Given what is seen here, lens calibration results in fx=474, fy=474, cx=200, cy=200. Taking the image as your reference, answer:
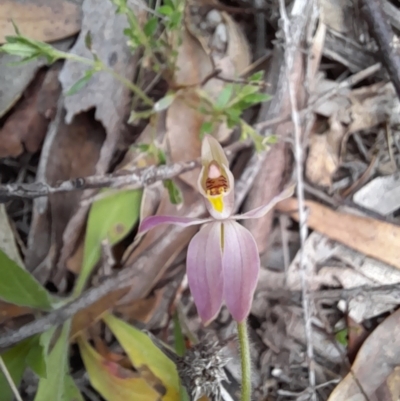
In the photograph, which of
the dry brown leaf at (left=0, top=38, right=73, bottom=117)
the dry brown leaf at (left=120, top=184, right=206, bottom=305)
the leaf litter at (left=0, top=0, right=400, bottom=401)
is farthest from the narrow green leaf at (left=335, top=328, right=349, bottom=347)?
the dry brown leaf at (left=0, top=38, right=73, bottom=117)

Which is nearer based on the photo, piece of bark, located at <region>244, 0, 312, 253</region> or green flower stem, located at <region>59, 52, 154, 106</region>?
green flower stem, located at <region>59, 52, 154, 106</region>

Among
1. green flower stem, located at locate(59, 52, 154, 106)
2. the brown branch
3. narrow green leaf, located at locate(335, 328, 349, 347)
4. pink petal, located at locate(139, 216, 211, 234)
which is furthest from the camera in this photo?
narrow green leaf, located at locate(335, 328, 349, 347)

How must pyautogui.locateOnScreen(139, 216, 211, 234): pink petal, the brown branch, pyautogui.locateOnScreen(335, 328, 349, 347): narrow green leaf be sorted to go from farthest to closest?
pyautogui.locateOnScreen(335, 328, 349, 347): narrow green leaf, the brown branch, pyautogui.locateOnScreen(139, 216, 211, 234): pink petal

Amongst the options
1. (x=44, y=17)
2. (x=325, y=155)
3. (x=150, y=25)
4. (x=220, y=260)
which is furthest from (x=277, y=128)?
(x=44, y=17)

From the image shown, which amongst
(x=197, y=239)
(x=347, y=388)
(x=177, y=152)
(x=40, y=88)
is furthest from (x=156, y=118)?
(x=347, y=388)

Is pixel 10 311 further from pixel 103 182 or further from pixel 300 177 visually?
pixel 300 177

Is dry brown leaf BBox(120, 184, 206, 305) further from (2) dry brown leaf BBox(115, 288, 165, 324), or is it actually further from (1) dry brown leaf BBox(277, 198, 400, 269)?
(1) dry brown leaf BBox(277, 198, 400, 269)
